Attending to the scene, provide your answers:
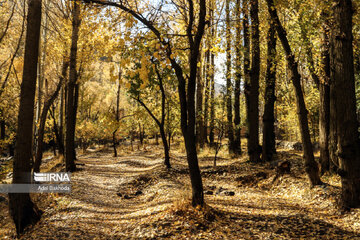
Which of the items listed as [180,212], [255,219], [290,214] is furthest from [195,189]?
[290,214]

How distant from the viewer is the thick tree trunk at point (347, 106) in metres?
5.39

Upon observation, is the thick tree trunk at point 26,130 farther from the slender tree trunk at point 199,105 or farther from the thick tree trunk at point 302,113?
the slender tree trunk at point 199,105

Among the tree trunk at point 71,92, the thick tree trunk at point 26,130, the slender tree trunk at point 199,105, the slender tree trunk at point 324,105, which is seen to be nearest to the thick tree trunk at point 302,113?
the slender tree trunk at point 324,105

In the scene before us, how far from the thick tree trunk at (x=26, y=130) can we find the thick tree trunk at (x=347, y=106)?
273 inches

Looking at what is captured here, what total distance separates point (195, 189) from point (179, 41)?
334 centimetres

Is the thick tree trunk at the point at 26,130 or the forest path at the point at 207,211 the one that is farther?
the thick tree trunk at the point at 26,130

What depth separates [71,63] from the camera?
11.3 meters

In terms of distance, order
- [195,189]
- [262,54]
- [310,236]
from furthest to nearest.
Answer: [262,54] < [195,189] < [310,236]

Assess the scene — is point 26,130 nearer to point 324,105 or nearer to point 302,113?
point 302,113

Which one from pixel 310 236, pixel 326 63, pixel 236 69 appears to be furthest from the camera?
pixel 236 69

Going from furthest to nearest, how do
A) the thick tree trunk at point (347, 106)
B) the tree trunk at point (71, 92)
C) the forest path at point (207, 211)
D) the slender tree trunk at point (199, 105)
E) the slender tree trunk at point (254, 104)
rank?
the slender tree trunk at point (199, 105) → the tree trunk at point (71, 92) → the slender tree trunk at point (254, 104) → the thick tree trunk at point (347, 106) → the forest path at point (207, 211)

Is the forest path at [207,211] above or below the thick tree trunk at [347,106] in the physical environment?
below

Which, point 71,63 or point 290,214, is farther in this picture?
point 71,63

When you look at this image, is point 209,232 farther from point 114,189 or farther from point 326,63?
point 326,63
